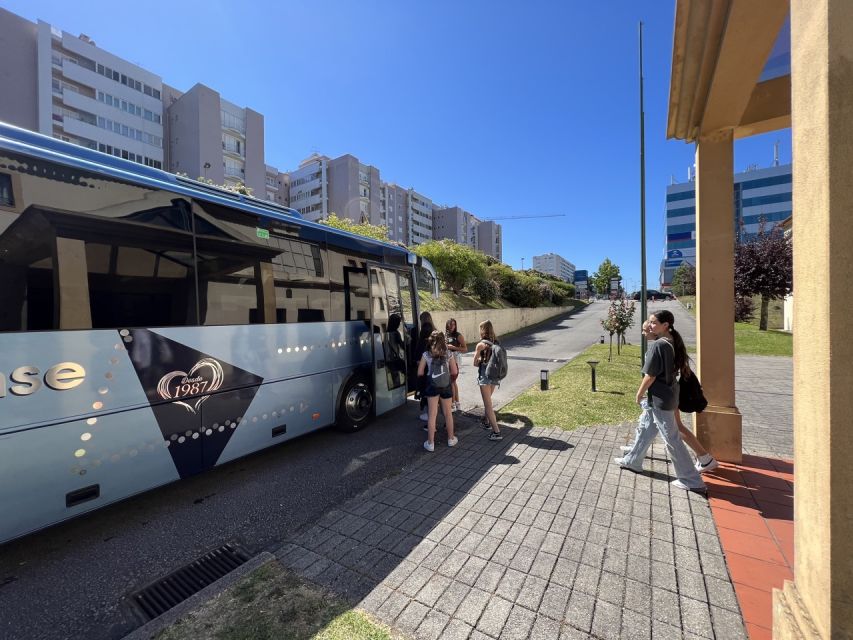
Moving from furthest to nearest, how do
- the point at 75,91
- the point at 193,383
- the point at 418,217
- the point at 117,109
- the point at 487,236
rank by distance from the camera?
the point at 487,236 < the point at 418,217 < the point at 117,109 < the point at 75,91 < the point at 193,383

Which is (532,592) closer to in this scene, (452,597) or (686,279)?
(452,597)

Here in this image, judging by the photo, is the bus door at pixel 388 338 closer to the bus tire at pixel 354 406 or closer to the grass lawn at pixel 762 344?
the bus tire at pixel 354 406

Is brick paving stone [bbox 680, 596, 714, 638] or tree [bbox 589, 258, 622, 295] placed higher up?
tree [bbox 589, 258, 622, 295]

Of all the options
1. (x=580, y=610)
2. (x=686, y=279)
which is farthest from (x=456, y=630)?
(x=686, y=279)

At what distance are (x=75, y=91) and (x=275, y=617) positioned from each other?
183 ft

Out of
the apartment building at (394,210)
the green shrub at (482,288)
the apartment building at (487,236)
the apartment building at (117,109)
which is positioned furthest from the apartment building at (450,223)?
the green shrub at (482,288)

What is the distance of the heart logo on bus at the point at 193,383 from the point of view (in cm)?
357

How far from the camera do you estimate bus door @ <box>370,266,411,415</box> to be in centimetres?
624

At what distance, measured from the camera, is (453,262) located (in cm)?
2311

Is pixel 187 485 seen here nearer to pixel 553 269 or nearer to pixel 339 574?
pixel 339 574

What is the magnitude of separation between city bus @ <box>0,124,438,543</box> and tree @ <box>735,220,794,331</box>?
866 inches

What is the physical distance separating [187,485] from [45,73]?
173 feet

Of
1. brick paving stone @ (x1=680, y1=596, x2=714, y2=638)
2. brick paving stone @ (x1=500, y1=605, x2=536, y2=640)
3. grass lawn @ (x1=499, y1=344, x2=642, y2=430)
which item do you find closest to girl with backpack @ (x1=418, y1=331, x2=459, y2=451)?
grass lawn @ (x1=499, y1=344, x2=642, y2=430)

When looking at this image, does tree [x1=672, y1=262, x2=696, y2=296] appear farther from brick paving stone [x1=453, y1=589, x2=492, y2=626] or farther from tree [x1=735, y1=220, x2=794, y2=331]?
brick paving stone [x1=453, y1=589, x2=492, y2=626]
